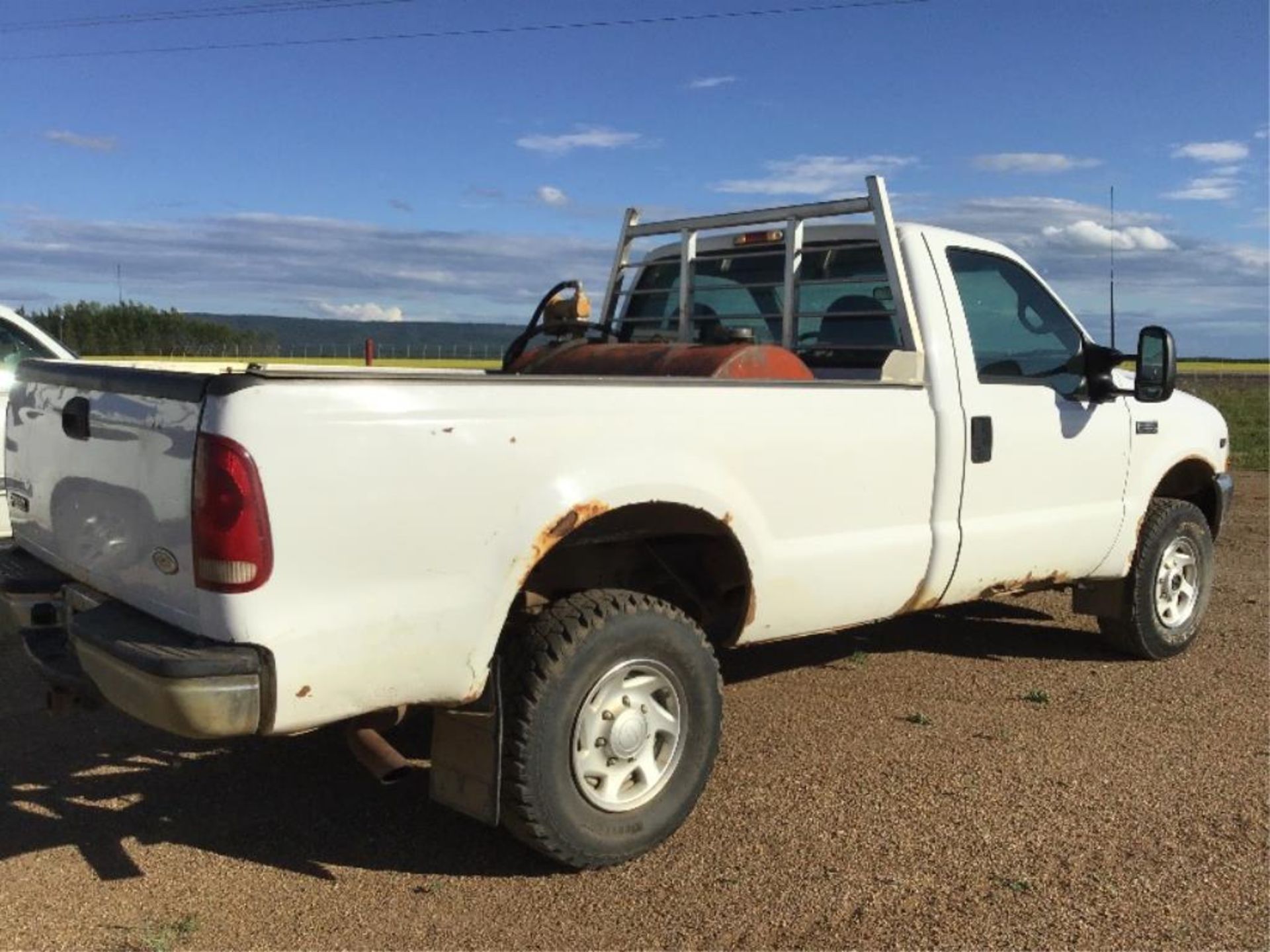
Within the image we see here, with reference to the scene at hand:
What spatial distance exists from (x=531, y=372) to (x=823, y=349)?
4.40 feet

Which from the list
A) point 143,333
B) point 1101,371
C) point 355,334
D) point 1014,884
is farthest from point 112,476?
point 355,334

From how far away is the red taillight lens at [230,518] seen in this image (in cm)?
305

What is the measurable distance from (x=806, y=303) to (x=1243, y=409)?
28.6 m

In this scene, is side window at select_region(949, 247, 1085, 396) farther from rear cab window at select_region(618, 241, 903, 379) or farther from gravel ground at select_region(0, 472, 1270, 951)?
gravel ground at select_region(0, 472, 1270, 951)

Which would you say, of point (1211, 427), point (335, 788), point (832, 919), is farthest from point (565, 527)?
point (1211, 427)

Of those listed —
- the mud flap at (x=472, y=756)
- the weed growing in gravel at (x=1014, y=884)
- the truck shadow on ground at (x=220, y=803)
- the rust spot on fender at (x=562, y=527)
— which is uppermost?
the rust spot on fender at (x=562, y=527)

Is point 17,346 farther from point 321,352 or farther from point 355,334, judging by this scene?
point 355,334

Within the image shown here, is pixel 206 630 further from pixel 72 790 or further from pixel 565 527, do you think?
pixel 72 790

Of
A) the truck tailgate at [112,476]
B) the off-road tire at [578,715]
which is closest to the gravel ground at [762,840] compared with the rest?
the off-road tire at [578,715]

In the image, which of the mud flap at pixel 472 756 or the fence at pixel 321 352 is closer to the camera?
the mud flap at pixel 472 756

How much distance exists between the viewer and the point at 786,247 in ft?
19.1

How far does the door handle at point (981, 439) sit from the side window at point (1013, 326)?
0.70ft

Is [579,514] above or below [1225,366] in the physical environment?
below

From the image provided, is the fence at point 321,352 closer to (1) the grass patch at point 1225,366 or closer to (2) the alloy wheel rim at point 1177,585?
(2) the alloy wheel rim at point 1177,585
